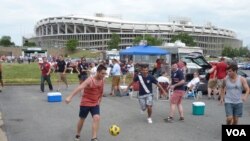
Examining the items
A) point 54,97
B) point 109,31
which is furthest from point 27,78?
point 109,31

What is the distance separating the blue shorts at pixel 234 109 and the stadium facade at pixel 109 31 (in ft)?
514

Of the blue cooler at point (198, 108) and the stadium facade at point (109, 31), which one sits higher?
the stadium facade at point (109, 31)

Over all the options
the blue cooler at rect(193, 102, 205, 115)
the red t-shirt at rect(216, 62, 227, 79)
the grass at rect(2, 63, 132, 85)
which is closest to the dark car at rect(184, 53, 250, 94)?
the red t-shirt at rect(216, 62, 227, 79)

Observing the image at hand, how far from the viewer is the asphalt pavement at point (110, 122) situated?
33.0 ft

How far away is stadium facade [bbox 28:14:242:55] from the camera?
173500mm

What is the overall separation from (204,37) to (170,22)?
15701 millimetres

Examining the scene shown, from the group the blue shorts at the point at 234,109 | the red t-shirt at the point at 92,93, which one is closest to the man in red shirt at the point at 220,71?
the blue shorts at the point at 234,109

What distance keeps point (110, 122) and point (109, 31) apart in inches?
6443

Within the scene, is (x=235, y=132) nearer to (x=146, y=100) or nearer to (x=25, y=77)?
(x=146, y=100)

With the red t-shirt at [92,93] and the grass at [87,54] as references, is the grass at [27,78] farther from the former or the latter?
the grass at [87,54]

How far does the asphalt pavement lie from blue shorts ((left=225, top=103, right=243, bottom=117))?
72cm

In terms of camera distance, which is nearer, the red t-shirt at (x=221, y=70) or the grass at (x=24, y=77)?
the red t-shirt at (x=221, y=70)

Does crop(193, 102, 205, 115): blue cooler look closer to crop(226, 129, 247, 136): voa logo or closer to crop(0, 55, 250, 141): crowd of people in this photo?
crop(0, 55, 250, 141): crowd of people

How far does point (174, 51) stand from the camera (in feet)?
116
